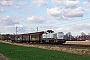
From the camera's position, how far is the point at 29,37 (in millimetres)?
86438

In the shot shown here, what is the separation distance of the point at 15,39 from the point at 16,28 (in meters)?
52.3

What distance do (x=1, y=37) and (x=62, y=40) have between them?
136 metres

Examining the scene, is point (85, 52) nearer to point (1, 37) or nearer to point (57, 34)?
point (57, 34)

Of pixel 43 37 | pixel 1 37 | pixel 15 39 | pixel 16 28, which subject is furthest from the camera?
pixel 1 37

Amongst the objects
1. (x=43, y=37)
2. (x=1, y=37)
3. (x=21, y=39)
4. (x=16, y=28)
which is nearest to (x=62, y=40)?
(x=43, y=37)

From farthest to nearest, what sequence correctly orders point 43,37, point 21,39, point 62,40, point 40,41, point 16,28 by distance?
1. point 16,28
2. point 21,39
3. point 40,41
4. point 43,37
5. point 62,40

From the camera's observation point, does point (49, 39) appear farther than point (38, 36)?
No

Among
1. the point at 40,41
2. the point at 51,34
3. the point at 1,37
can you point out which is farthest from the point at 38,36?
the point at 1,37

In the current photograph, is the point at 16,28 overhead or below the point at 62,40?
overhead

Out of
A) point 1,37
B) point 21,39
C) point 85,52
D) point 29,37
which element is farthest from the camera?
point 1,37

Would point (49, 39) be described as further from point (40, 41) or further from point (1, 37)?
point (1, 37)

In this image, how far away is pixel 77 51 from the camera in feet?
117

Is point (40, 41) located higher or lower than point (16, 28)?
lower

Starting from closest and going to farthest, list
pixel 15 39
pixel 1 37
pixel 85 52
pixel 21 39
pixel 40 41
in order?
pixel 85 52
pixel 40 41
pixel 21 39
pixel 15 39
pixel 1 37
